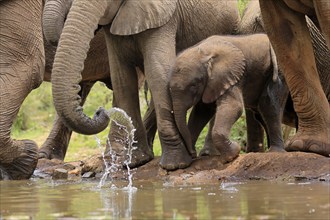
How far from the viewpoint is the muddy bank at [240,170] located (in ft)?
24.9

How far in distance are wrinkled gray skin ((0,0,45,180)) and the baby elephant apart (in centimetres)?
121

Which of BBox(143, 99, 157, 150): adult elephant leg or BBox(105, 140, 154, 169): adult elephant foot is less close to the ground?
BBox(143, 99, 157, 150): adult elephant leg

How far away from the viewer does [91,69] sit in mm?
11352

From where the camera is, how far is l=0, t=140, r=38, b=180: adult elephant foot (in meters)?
8.37

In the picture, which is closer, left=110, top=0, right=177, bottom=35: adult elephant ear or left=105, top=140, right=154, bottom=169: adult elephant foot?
left=110, top=0, right=177, bottom=35: adult elephant ear

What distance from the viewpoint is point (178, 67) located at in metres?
8.66

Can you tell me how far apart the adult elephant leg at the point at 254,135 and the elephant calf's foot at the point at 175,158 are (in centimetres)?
178

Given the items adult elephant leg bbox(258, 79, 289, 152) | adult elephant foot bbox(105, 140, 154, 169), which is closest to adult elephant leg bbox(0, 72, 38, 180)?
adult elephant foot bbox(105, 140, 154, 169)

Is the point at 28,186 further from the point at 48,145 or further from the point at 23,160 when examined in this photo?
the point at 48,145

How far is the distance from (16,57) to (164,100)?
1.41m

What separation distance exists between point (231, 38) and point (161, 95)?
0.81m

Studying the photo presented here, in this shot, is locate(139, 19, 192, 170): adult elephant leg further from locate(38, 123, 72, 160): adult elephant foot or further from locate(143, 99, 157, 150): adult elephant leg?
locate(38, 123, 72, 160): adult elephant foot

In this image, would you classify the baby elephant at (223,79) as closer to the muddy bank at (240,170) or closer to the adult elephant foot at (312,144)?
the muddy bank at (240,170)

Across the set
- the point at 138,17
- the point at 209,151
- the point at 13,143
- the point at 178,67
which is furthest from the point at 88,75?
the point at 13,143
